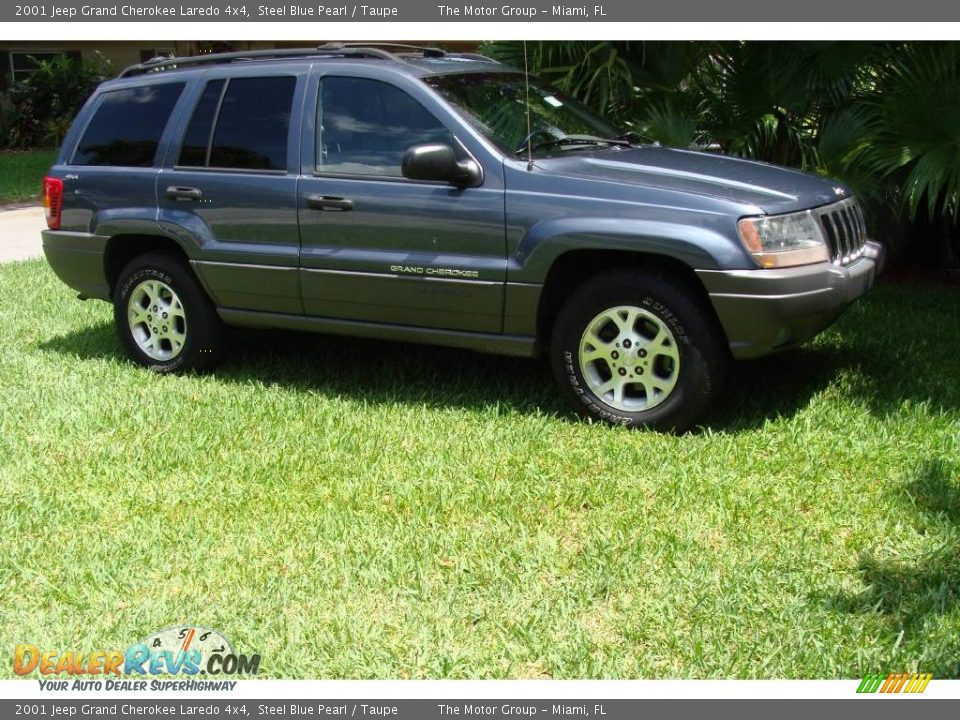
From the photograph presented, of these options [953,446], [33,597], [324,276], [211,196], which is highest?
[211,196]

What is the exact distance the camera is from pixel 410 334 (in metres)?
6.02

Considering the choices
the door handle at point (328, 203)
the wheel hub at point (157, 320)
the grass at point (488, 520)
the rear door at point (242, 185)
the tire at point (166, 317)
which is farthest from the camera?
the wheel hub at point (157, 320)

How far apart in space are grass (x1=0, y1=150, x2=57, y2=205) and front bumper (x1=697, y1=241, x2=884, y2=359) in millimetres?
14704

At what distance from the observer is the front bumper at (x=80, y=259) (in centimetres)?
700

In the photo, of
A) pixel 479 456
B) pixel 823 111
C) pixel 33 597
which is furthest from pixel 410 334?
pixel 823 111

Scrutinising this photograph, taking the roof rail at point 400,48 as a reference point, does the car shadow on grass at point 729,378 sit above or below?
below

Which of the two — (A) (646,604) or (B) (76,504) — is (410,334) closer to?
(B) (76,504)

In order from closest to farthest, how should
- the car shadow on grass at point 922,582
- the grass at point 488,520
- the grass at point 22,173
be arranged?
the car shadow on grass at point 922,582 → the grass at point 488,520 → the grass at point 22,173

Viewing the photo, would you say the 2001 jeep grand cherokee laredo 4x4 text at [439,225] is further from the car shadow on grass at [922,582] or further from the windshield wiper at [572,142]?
the car shadow on grass at [922,582]

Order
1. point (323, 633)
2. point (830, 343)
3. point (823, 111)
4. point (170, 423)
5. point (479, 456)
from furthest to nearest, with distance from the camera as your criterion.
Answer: point (823, 111) < point (830, 343) < point (170, 423) < point (479, 456) < point (323, 633)

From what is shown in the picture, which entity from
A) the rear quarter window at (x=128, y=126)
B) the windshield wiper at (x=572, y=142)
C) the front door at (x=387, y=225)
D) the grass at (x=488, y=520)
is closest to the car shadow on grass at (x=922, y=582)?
the grass at (x=488, y=520)

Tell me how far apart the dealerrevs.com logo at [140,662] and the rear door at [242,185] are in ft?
9.23

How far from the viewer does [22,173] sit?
65.6 ft
